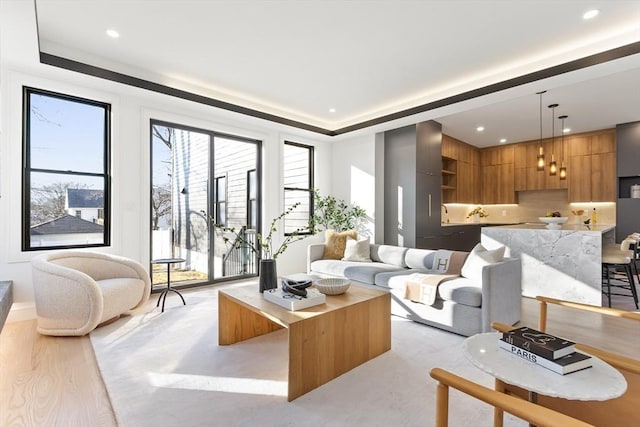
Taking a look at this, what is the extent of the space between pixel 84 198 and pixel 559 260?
6.13 metres

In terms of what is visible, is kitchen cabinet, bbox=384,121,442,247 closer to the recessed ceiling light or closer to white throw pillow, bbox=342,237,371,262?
white throw pillow, bbox=342,237,371,262

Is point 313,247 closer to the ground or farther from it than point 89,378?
farther from it

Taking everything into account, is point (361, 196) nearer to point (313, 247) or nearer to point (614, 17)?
point (313, 247)

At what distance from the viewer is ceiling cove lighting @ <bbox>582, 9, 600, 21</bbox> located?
283 centimetres

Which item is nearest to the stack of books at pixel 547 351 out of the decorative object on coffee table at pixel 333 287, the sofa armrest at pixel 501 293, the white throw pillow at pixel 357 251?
the decorative object on coffee table at pixel 333 287

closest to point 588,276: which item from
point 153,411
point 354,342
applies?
point 354,342

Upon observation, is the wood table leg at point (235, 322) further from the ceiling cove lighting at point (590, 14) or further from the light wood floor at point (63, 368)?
the ceiling cove lighting at point (590, 14)

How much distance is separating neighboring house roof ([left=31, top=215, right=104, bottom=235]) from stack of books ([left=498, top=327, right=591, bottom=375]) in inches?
178

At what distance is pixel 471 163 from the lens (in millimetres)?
7918

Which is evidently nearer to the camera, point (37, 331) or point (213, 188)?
point (37, 331)

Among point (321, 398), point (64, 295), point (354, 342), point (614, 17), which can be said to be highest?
point (614, 17)

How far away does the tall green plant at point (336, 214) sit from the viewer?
247 inches

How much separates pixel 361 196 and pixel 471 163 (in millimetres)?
3488

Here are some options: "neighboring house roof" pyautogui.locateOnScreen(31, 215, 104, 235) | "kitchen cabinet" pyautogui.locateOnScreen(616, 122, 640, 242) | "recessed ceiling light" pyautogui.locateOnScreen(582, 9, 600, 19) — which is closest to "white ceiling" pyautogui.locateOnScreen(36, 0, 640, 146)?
"recessed ceiling light" pyautogui.locateOnScreen(582, 9, 600, 19)
